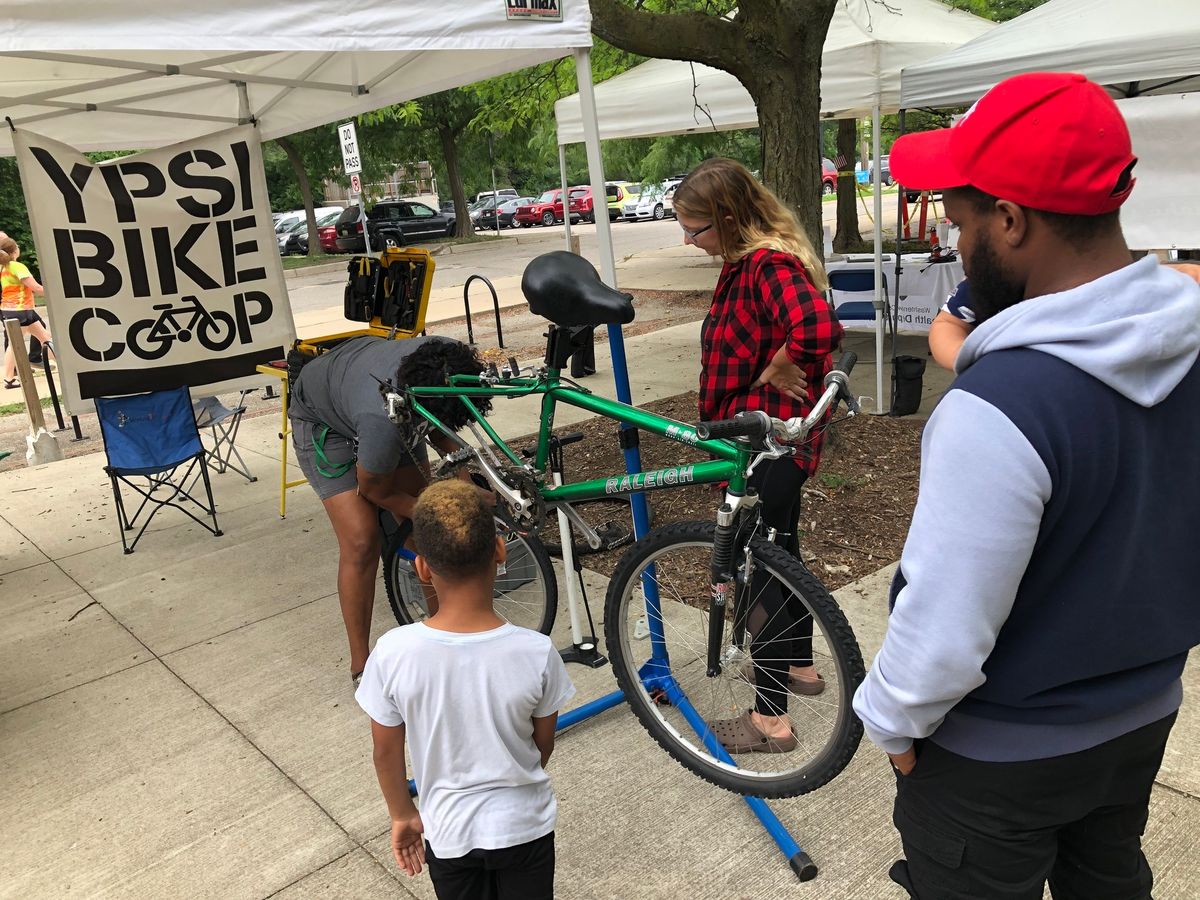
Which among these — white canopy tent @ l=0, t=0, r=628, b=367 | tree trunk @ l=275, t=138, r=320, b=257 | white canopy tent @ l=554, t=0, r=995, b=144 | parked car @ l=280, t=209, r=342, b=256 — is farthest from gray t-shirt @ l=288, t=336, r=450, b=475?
parked car @ l=280, t=209, r=342, b=256

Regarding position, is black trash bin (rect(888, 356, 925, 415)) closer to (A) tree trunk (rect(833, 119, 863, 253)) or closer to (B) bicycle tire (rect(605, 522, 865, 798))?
(B) bicycle tire (rect(605, 522, 865, 798))

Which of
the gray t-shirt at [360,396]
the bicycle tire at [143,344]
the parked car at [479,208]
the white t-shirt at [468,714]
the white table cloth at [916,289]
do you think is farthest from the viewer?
the parked car at [479,208]

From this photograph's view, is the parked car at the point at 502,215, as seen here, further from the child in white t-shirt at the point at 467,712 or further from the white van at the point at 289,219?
the child in white t-shirt at the point at 467,712

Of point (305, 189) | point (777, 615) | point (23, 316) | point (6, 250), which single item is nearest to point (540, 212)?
point (305, 189)

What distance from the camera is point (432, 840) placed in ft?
5.92

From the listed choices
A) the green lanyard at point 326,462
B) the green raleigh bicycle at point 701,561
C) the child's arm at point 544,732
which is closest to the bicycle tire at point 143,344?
the green lanyard at point 326,462

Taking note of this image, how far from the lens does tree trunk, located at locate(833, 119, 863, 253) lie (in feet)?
48.9

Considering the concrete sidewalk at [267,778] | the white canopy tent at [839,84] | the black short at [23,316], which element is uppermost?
the white canopy tent at [839,84]

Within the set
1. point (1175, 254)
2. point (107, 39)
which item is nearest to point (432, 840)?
point (107, 39)

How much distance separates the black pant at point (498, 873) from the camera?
5.92 ft

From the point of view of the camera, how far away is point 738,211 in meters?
2.75

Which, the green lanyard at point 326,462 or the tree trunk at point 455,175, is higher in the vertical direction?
the tree trunk at point 455,175

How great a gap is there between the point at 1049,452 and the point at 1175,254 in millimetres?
9186

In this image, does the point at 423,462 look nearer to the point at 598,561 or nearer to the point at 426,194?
the point at 598,561
